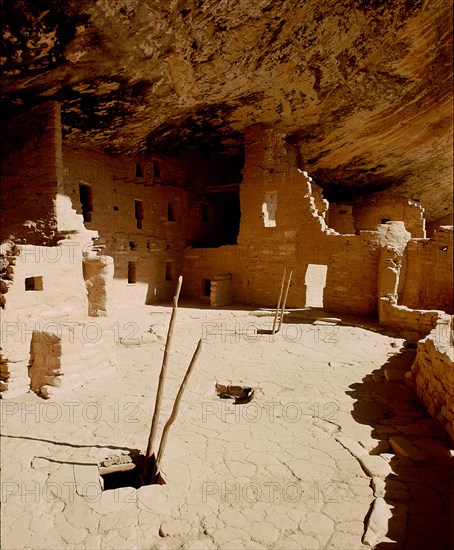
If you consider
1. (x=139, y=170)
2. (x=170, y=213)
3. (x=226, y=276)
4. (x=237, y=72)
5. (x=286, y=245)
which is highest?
(x=237, y=72)

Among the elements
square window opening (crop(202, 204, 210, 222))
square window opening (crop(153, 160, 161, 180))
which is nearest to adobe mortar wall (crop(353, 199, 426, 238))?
square window opening (crop(202, 204, 210, 222))

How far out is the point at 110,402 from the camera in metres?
5.70

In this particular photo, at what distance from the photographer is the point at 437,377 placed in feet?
16.3

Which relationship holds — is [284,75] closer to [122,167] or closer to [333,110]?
[333,110]

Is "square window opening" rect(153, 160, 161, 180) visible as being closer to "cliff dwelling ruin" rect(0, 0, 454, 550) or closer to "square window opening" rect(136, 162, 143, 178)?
"cliff dwelling ruin" rect(0, 0, 454, 550)

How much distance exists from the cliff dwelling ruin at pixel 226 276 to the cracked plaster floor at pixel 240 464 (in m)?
0.03

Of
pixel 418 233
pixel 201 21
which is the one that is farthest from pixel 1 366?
pixel 418 233

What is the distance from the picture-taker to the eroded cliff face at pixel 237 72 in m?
7.03

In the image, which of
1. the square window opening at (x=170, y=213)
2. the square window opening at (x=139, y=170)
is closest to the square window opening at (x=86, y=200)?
the square window opening at (x=139, y=170)

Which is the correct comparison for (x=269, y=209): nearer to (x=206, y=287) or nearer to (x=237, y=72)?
(x=206, y=287)

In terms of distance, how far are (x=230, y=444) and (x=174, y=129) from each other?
1093 cm

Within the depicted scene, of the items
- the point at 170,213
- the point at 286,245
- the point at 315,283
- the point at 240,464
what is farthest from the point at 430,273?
the point at 170,213

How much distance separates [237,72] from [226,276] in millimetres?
6891

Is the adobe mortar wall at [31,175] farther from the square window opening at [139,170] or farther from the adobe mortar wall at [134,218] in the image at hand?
the square window opening at [139,170]
